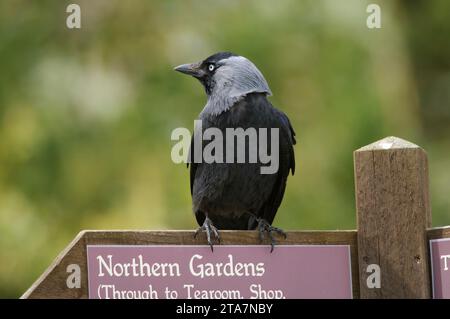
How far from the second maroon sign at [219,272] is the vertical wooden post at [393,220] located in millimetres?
100

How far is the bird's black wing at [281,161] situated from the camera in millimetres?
4637

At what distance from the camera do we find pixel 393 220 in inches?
127

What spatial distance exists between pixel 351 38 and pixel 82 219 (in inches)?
113

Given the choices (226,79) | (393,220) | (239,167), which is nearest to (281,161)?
(239,167)

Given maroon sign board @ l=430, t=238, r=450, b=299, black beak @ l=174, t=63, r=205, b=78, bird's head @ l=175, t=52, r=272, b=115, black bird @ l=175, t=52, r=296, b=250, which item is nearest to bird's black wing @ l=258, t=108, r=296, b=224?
black bird @ l=175, t=52, r=296, b=250

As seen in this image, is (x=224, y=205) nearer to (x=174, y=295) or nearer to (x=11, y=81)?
(x=174, y=295)

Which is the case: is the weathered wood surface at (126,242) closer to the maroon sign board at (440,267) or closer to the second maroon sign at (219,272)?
the second maroon sign at (219,272)

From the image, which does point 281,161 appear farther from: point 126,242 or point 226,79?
point 126,242

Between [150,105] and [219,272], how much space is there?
4.69m

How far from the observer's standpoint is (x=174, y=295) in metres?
3.03

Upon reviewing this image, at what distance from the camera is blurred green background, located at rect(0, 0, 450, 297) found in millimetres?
7391

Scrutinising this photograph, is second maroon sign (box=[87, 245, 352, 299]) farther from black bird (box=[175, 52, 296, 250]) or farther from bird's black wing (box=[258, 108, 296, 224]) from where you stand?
bird's black wing (box=[258, 108, 296, 224])

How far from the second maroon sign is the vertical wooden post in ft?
0.33

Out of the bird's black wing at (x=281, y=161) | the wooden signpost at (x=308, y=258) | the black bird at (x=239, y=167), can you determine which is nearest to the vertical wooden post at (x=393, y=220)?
the wooden signpost at (x=308, y=258)
